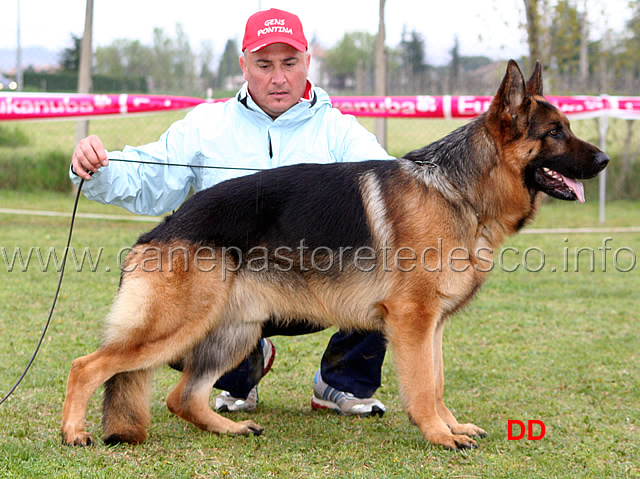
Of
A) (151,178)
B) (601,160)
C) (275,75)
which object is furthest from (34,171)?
(601,160)

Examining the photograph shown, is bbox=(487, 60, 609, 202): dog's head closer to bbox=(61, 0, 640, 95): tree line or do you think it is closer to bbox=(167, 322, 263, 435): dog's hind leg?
bbox=(167, 322, 263, 435): dog's hind leg

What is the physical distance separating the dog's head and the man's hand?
1899 mm

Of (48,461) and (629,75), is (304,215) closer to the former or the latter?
(48,461)

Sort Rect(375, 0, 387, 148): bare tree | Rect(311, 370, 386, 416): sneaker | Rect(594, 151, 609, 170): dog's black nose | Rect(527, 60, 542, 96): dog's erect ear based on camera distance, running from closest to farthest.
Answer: Rect(594, 151, 609, 170): dog's black nose, Rect(527, 60, 542, 96): dog's erect ear, Rect(311, 370, 386, 416): sneaker, Rect(375, 0, 387, 148): bare tree

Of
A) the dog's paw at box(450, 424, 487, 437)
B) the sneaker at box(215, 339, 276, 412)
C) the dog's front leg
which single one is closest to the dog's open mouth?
the dog's front leg

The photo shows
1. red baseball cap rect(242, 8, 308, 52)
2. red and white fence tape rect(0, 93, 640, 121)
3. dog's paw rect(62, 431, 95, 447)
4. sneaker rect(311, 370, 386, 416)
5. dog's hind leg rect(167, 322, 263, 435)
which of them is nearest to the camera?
dog's paw rect(62, 431, 95, 447)

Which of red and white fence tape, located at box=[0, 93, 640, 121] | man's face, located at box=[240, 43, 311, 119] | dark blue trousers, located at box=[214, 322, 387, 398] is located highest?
red and white fence tape, located at box=[0, 93, 640, 121]

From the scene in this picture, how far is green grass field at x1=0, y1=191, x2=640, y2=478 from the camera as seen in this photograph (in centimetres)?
287

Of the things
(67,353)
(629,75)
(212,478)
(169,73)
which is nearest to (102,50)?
(169,73)

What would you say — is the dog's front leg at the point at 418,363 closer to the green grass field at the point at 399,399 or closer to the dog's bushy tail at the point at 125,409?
the green grass field at the point at 399,399

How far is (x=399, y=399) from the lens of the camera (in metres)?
3.99

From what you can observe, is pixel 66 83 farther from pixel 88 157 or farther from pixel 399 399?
pixel 399 399

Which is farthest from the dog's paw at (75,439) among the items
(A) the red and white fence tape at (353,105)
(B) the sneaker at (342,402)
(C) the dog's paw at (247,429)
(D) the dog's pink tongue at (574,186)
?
(A) the red and white fence tape at (353,105)

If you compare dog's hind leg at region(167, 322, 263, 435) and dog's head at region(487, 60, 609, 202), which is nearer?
dog's head at region(487, 60, 609, 202)
